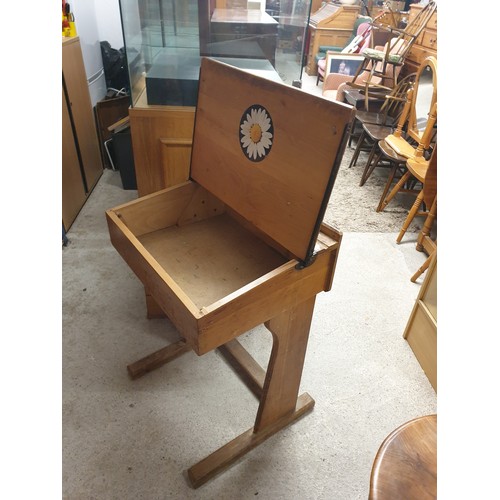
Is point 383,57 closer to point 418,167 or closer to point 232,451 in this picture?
point 418,167

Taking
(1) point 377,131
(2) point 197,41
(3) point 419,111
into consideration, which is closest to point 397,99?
(1) point 377,131

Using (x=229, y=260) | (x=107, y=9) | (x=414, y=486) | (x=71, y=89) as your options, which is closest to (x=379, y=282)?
(x=229, y=260)

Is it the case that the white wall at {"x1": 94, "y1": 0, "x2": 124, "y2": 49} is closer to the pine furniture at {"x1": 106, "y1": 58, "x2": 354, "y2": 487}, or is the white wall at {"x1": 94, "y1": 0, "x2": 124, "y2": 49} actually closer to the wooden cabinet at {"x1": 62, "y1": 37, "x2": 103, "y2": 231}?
the wooden cabinet at {"x1": 62, "y1": 37, "x2": 103, "y2": 231}

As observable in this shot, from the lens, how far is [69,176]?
251 cm

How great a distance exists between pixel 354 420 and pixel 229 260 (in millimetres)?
868

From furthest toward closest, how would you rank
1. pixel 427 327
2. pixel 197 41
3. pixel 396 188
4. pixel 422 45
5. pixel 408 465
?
pixel 422 45, pixel 396 188, pixel 197 41, pixel 427 327, pixel 408 465

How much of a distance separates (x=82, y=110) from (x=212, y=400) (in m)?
2.26

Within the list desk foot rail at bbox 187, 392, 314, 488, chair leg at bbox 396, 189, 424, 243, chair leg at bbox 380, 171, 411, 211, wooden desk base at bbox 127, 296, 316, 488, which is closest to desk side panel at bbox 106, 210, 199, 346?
wooden desk base at bbox 127, 296, 316, 488

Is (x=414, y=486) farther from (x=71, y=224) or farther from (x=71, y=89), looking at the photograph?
(x=71, y=89)

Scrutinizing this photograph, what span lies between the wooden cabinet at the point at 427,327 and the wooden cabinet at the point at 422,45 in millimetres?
2653

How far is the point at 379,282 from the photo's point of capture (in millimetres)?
2262

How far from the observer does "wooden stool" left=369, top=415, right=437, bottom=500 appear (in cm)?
66

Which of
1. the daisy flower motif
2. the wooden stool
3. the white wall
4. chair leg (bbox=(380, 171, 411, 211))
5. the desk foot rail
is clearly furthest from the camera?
the white wall

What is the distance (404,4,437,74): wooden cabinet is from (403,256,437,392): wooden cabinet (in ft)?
8.70
